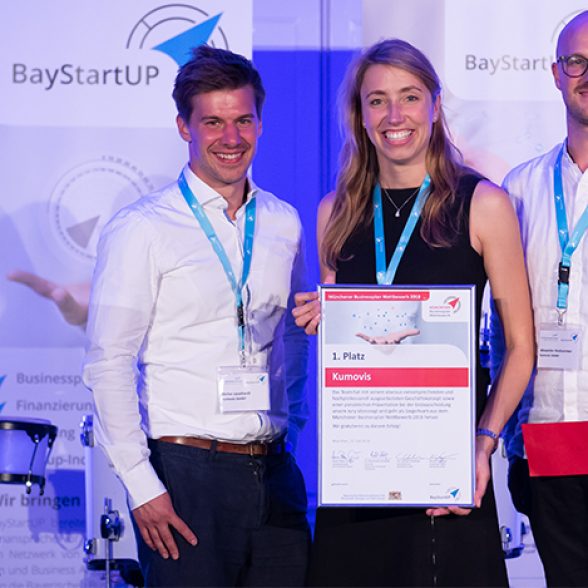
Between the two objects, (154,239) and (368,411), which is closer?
(368,411)

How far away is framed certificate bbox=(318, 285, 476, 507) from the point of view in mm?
2424

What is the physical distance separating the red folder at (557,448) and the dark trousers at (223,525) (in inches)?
27.2

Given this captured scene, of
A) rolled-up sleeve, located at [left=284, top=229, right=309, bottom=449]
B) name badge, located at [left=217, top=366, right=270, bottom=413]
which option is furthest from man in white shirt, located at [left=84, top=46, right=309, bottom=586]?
rolled-up sleeve, located at [left=284, top=229, right=309, bottom=449]

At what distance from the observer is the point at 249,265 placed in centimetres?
291

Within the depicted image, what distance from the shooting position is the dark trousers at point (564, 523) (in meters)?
2.74

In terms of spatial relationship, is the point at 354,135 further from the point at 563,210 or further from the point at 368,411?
the point at 368,411

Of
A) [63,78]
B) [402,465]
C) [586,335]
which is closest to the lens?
[402,465]

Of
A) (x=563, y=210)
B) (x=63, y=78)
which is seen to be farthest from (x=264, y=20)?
(x=563, y=210)

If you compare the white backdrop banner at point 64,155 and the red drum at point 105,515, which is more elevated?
the white backdrop banner at point 64,155

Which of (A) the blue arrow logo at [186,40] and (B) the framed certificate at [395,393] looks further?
(A) the blue arrow logo at [186,40]

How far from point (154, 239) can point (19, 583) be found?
215 centimetres

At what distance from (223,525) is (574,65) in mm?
1582

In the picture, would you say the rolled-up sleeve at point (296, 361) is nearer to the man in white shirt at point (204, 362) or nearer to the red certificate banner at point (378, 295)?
the man in white shirt at point (204, 362)
